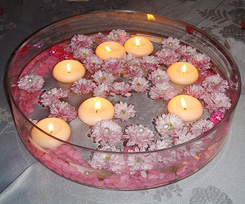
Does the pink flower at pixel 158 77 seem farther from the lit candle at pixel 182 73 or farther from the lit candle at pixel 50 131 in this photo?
the lit candle at pixel 50 131

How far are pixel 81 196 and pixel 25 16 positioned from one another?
64 cm

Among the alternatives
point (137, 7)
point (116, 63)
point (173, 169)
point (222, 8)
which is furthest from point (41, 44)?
point (222, 8)

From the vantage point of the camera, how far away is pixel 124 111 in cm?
73

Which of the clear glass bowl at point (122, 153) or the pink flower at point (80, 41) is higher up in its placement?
the pink flower at point (80, 41)

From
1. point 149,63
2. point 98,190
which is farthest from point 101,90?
point 98,190

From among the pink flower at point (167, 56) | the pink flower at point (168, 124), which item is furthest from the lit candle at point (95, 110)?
the pink flower at point (167, 56)

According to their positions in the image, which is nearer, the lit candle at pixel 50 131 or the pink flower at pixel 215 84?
the lit candle at pixel 50 131

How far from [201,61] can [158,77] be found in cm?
13

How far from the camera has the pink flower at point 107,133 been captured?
0.67 meters

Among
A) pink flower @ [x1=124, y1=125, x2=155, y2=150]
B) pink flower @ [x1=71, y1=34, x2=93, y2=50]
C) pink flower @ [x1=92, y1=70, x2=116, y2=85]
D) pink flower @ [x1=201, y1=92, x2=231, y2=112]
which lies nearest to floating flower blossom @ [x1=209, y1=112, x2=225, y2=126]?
pink flower @ [x1=201, y1=92, x2=231, y2=112]

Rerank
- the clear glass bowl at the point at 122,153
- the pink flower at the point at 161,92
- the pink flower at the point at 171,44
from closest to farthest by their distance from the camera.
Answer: the clear glass bowl at the point at 122,153 → the pink flower at the point at 161,92 → the pink flower at the point at 171,44

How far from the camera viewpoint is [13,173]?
0.63 metres

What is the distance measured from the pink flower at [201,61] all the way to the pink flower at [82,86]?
26 cm

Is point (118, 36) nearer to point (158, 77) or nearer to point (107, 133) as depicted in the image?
point (158, 77)
